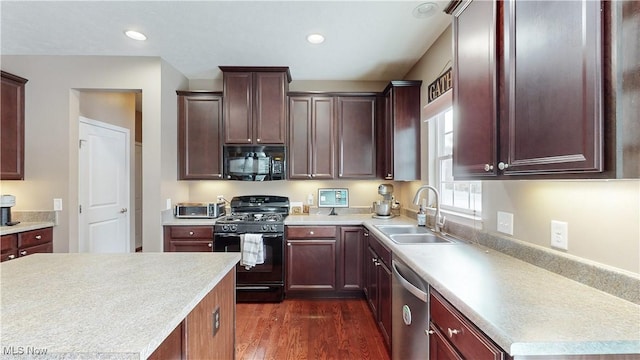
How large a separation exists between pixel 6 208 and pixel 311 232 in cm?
297

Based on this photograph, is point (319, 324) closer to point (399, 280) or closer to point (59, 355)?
point (399, 280)

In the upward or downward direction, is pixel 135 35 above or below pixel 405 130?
above

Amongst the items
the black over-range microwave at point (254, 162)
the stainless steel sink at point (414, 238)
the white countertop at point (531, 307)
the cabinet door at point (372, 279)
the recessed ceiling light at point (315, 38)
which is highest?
the recessed ceiling light at point (315, 38)

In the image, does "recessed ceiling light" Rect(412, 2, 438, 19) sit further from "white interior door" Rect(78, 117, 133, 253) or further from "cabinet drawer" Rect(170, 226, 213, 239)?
"white interior door" Rect(78, 117, 133, 253)

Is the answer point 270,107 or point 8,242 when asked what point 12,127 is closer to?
point 8,242

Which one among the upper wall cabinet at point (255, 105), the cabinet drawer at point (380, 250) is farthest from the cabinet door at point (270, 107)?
the cabinet drawer at point (380, 250)

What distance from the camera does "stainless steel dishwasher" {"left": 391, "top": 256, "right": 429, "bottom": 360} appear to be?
1342mm

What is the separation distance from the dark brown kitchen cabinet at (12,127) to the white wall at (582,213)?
431cm

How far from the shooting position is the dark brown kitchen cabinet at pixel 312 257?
3.02 metres

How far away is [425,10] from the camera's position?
81.6 inches

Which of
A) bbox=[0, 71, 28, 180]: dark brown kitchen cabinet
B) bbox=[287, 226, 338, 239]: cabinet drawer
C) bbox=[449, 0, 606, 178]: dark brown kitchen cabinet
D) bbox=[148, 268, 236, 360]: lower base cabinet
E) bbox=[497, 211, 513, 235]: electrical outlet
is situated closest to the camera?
bbox=[449, 0, 606, 178]: dark brown kitchen cabinet

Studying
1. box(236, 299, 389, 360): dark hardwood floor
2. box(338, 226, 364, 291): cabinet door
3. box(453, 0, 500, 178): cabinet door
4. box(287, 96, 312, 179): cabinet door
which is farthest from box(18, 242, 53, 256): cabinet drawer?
box(453, 0, 500, 178): cabinet door

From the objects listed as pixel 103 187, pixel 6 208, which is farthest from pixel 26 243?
pixel 103 187

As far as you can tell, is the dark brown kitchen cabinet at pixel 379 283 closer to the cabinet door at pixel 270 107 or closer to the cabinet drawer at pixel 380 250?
the cabinet drawer at pixel 380 250
